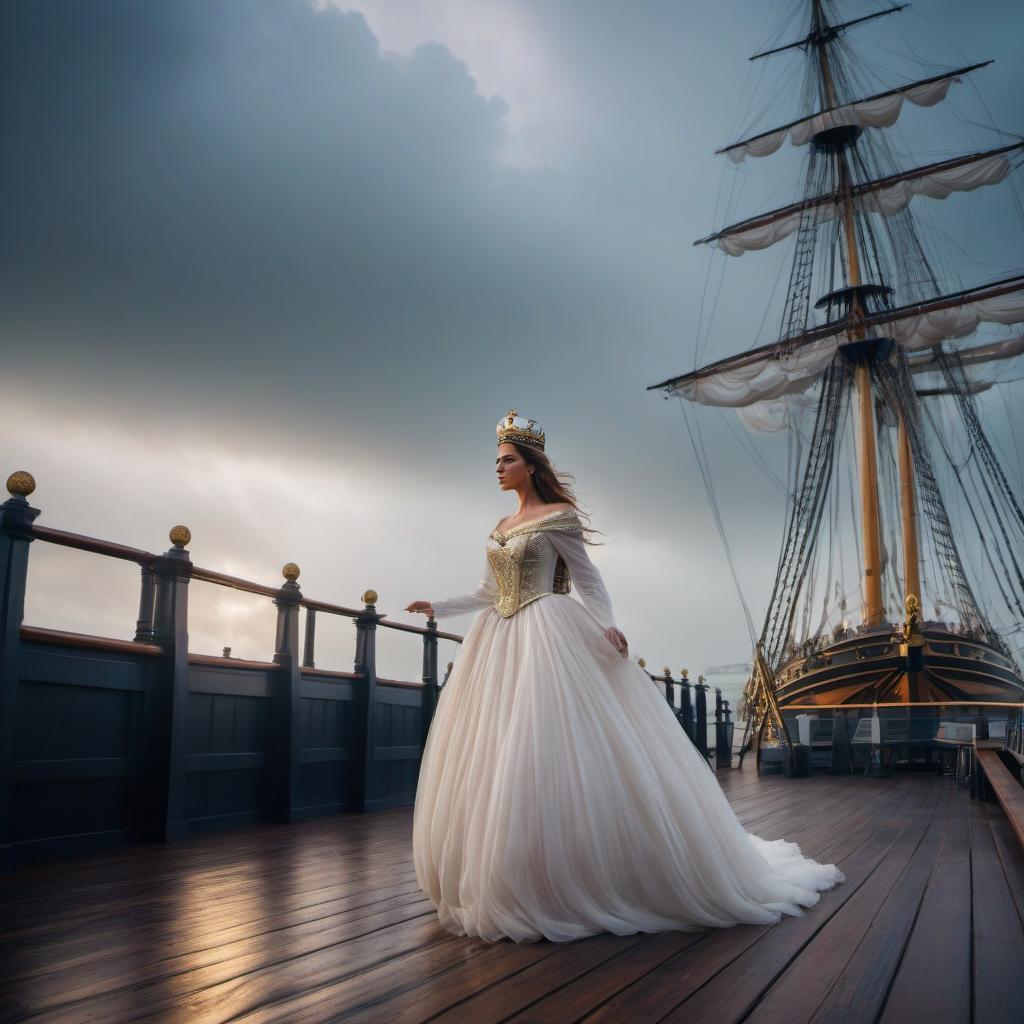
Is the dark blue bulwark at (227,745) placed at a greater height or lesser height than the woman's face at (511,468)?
lesser

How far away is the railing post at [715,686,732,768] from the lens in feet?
46.8

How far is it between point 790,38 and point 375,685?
2745 centimetres

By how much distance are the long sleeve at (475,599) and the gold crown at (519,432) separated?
1.64ft

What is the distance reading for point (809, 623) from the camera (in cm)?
2216

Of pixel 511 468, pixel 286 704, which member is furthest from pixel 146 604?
pixel 511 468

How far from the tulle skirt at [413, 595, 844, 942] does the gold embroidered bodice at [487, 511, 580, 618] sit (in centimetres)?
7

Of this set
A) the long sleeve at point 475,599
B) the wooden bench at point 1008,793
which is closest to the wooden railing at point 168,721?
the long sleeve at point 475,599

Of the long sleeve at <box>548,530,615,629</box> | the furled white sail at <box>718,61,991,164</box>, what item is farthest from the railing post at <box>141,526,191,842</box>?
the furled white sail at <box>718,61,991,164</box>

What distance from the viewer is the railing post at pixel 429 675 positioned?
767 centimetres

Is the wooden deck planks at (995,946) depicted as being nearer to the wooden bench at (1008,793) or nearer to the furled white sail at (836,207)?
the wooden bench at (1008,793)

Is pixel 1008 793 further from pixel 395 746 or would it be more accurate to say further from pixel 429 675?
pixel 429 675

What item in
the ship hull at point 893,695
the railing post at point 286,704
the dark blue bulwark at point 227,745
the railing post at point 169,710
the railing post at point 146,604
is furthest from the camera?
the ship hull at point 893,695

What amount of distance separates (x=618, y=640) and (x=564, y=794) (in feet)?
1.89

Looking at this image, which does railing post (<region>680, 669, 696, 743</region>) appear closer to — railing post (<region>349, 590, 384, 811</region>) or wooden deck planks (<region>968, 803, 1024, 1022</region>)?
railing post (<region>349, 590, 384, 811</region>)
